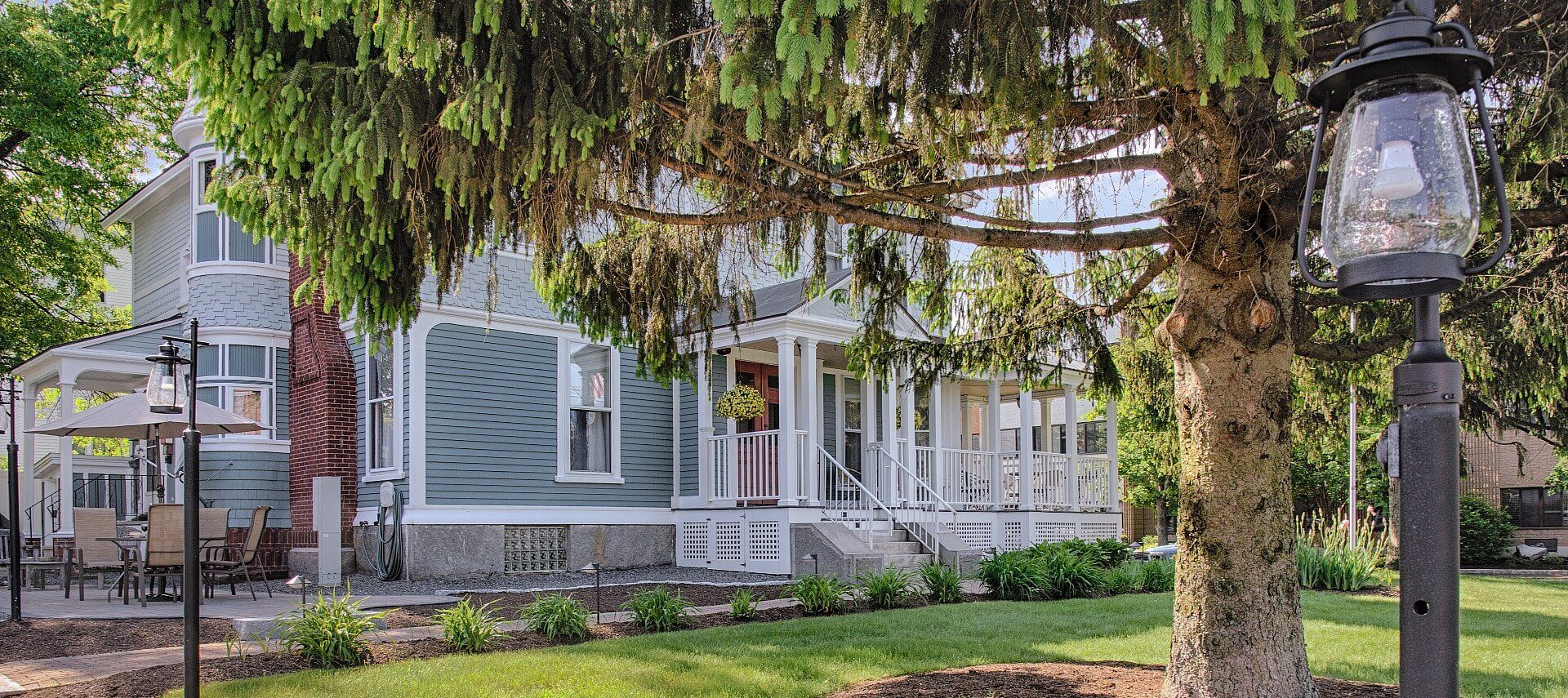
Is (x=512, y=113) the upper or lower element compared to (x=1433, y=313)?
upper

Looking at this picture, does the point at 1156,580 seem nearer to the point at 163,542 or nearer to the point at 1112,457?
the point at 1112,457

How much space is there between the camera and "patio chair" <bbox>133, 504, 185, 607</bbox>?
10.8 m

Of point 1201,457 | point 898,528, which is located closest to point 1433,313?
point 1201,457

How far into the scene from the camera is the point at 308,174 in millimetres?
5316

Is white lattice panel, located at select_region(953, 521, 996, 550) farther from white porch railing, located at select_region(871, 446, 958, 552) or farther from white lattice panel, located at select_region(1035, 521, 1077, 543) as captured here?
white lattice panel, located at select_region(1035, 521, 1077, 543)

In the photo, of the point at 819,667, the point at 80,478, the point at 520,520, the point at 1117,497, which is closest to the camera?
the point at 819,667

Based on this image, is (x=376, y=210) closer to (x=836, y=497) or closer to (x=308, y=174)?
(x=308, y=174)

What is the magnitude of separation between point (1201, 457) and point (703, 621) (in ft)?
16.4

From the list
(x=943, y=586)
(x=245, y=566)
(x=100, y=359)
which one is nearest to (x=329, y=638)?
(x=245, y=566)

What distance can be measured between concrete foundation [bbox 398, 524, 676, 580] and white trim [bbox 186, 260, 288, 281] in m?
3.87

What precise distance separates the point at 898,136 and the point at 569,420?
9396mm

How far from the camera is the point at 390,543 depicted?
535 inches

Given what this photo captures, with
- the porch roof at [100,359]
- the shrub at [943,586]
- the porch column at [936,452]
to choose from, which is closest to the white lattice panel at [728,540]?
the porch column at [936,452]

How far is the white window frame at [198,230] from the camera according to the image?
14930 mm
